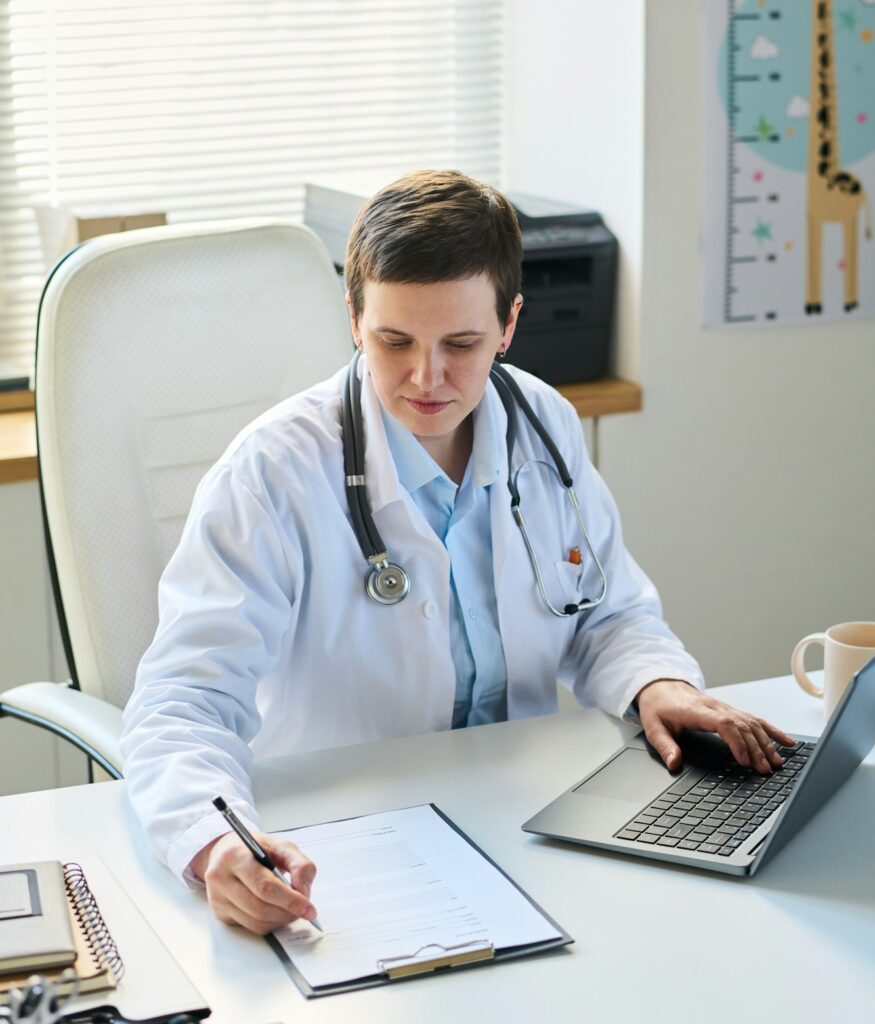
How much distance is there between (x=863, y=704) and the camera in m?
1.31

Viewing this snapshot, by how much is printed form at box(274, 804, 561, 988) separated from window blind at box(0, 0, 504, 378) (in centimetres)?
160

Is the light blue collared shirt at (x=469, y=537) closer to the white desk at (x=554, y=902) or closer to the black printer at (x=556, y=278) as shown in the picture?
the white desk at (x=554, y=902)

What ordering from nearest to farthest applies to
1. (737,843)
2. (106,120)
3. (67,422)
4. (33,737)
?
(737,843)
(67,422)
(33,737)
(106,120)

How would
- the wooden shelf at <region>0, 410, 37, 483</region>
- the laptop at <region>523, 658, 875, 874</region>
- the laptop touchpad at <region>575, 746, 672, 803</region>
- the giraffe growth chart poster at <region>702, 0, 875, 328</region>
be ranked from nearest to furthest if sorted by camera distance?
the laptop at <region>523, 658, 875, 874</region>
the laptop touchpad at <region>575, 746, 672, 803</region>
the wooden shelf at <region>0, 410, 37, 483</region>
the giraffe growth chart poster at <region>702, 0, 875, 328</region>

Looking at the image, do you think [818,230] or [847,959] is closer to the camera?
[847,959]

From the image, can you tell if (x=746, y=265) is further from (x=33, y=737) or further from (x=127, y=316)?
(x=33, y=737)

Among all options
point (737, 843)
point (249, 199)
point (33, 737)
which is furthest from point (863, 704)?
point (249, 199)

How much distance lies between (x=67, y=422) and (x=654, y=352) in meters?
1.28

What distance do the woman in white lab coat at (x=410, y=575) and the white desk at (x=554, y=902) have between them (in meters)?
0.08

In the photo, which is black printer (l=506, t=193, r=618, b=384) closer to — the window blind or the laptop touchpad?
the window blind

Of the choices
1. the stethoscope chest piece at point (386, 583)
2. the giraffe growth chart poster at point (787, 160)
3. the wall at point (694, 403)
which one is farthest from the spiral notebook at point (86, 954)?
the giraffe growth chart poster at point (787, 160)

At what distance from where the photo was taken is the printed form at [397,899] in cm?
110

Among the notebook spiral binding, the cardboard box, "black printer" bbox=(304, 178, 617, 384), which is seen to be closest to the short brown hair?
the notebook spiral binding

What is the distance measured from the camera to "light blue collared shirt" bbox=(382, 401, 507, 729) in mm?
1599
